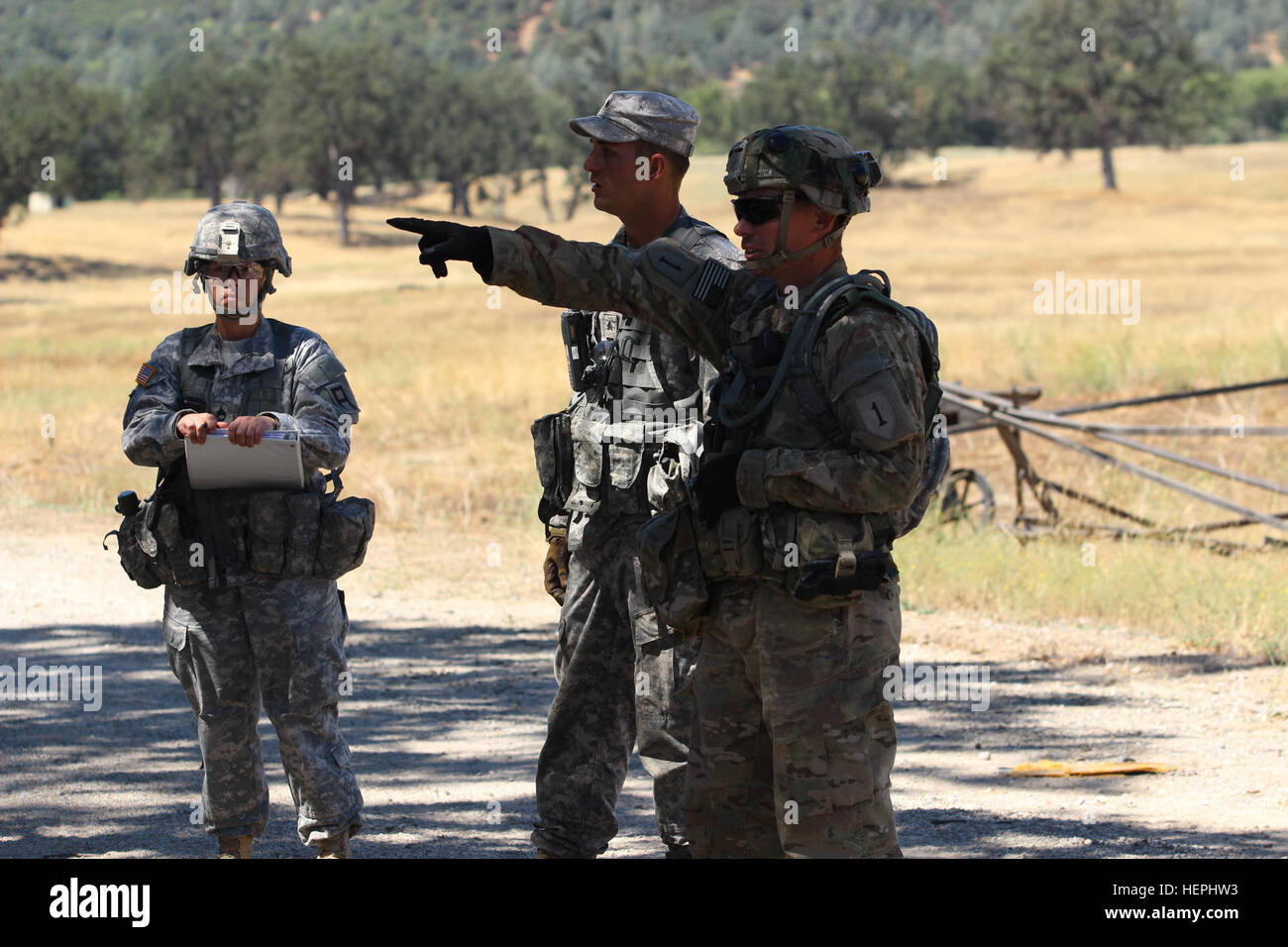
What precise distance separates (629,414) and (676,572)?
908 millimetres

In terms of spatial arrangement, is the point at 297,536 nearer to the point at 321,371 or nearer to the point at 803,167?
the point at 321,371

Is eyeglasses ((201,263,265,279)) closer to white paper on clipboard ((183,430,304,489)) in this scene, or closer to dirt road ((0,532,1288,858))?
white paper on clipboard ((183,430,304,489))

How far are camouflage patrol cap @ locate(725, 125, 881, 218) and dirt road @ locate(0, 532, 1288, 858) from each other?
2.38 m

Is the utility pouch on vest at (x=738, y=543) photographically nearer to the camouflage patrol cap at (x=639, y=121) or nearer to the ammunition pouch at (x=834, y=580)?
the ammunition pouch at (x=834, y=580)

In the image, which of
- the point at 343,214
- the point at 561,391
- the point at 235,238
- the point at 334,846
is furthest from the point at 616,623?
the point at 343,214

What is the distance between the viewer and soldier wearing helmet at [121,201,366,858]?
14.4 feet

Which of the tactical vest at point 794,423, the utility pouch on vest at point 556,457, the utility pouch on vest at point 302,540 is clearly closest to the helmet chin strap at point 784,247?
the tactical vest at point 794,423

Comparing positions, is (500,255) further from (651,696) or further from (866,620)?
(651,696)

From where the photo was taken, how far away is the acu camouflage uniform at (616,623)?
172 inches

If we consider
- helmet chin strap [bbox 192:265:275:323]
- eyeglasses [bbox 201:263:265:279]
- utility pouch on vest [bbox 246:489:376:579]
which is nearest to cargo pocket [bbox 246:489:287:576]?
utility pouch on vest [bbox 246:489:376:579]

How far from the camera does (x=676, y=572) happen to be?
3.68m

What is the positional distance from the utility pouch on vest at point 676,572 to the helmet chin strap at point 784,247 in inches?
22.4
